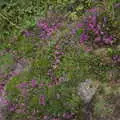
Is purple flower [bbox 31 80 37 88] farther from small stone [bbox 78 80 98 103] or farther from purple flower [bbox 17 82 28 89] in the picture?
small stone [bbox 78 80 98 103]

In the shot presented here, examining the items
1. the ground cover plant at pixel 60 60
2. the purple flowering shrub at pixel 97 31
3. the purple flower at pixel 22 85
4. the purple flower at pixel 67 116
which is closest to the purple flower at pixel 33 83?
the ground cover plant at pixel 60 60

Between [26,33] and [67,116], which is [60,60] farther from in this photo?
[26,33]

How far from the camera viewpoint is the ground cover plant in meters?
8.76

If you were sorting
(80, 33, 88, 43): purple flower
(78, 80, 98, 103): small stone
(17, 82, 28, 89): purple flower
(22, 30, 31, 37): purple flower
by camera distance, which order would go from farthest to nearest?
(22, 30, 31, 37): purple flower → (80, 33, 88, 43): purple flower → (17, 82, 28, 89): purple flower → (78, 80, 98, 103): small stone

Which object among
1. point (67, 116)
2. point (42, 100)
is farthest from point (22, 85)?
point (67, 116)

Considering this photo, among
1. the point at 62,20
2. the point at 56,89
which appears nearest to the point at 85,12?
the point at 62,20

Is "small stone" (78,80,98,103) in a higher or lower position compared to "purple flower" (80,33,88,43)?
lower

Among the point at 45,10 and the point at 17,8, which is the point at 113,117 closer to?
the point at 45,10

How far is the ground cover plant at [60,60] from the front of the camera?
8758 mm

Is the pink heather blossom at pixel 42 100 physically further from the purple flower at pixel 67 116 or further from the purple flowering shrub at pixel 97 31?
the purple flowering shrub at pixel 97 31

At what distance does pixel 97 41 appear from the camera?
32.5 ft

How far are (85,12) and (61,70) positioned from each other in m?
2.69

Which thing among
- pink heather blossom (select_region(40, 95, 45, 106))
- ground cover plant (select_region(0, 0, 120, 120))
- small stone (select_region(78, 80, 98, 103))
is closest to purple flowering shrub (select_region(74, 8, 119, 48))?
ground cover plant (select_region(0, 0, 120, 120))

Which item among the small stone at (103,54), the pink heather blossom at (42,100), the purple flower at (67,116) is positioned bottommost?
the purple flower at (67,116)
